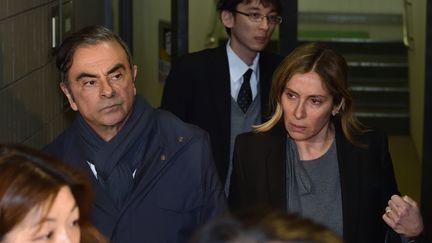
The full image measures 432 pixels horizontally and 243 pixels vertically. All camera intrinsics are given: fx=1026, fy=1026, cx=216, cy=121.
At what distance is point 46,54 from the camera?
17.5 ft

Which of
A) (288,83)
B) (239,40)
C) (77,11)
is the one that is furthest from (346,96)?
(77,11)

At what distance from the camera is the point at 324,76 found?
387cm

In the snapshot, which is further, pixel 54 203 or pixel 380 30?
pixel 380 30

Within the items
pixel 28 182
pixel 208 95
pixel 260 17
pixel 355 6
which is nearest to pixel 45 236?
pixel 28 182

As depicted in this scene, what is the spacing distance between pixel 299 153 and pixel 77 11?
2.65 m

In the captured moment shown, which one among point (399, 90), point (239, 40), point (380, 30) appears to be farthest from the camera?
point (380, 30)

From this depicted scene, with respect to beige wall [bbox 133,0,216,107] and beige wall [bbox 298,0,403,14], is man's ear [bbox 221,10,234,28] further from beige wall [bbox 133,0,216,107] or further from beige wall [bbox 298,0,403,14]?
beige wall [bbox 298,0,403,14]

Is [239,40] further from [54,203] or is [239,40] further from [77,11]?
[54,203]

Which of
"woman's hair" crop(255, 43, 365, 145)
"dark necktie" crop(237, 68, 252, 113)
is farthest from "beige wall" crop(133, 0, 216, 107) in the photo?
"woman's hair" crop(255, 43, 365, 145)

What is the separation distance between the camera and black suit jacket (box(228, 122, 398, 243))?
382cm

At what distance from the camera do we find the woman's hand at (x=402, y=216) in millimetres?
3609

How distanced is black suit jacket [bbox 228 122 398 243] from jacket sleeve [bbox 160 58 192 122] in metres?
1.03

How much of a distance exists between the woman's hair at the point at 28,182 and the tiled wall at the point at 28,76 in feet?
6.40

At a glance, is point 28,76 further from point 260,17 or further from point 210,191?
point 210,191
